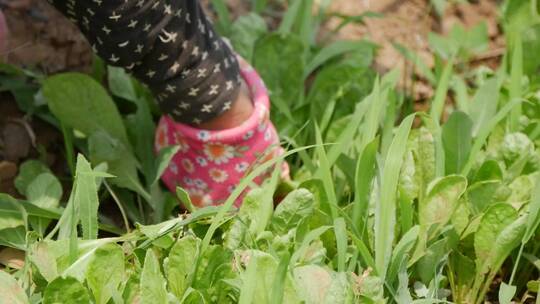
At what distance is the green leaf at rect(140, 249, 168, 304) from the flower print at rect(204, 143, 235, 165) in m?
0.36

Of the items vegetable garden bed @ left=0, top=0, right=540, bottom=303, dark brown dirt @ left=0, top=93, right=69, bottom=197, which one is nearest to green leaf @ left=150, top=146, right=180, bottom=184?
vegetable garden bed @ left=0, top=0, right=540, bottom=303

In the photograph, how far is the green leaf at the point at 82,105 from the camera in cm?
150

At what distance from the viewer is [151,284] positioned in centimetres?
111

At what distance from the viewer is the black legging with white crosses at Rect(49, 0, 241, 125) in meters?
1.21

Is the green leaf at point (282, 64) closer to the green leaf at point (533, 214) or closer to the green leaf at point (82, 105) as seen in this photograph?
the green leaf at point (82, 105)

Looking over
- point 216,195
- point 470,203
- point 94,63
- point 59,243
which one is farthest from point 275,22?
point 59,243

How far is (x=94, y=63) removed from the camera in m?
1.67

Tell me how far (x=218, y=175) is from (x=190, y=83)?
0.19 m

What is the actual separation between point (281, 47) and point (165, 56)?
448mm

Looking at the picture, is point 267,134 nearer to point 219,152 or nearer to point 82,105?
point 219,152

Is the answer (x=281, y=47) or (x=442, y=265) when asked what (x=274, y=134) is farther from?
(x=442, y=265)

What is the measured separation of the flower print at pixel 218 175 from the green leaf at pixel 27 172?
0.89 feet

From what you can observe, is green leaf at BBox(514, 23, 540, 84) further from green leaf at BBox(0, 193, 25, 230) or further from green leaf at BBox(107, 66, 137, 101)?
green leaf at BBox(0, 193, 25, 230)

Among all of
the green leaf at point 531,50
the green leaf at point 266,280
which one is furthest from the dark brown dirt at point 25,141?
the green leaf at point 531,50
